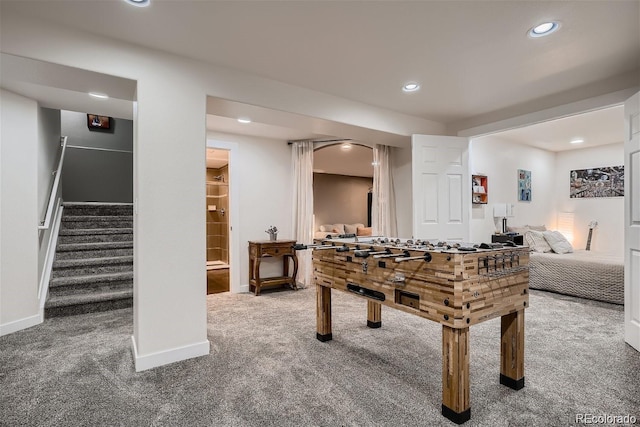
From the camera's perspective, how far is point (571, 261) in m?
4.36

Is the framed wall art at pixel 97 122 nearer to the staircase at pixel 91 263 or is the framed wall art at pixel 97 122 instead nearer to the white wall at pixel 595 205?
the staircase at pixel 91 263

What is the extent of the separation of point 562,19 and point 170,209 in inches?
117

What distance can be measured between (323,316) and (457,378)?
4.23 feet

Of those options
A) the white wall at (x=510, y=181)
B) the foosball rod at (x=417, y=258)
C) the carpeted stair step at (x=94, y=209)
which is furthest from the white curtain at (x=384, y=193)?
the carpeted stair step at (x=94, y=209)

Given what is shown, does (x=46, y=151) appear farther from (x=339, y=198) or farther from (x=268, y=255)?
(x=339, y=198)

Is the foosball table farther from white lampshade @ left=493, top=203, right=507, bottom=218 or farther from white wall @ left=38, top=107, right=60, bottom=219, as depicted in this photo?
white lampshade @ left=493, top=203, right=507, bottom=218

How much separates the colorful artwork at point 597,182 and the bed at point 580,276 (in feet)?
8.16

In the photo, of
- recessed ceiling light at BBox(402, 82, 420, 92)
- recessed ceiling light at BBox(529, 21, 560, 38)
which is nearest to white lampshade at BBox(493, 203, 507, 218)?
recessed ceiling light at BBox(402, 82, 420, 92)

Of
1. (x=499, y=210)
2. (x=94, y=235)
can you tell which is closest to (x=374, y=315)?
(x=499, y=210)

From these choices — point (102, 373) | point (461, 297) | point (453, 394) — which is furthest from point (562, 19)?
→ point (102, 373)

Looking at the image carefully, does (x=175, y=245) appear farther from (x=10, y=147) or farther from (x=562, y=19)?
(x=562, y=19)

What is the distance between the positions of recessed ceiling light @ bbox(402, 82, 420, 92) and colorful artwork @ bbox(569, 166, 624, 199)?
18.2 ft

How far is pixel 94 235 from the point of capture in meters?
4.59

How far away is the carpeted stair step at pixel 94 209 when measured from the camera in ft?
16.3
